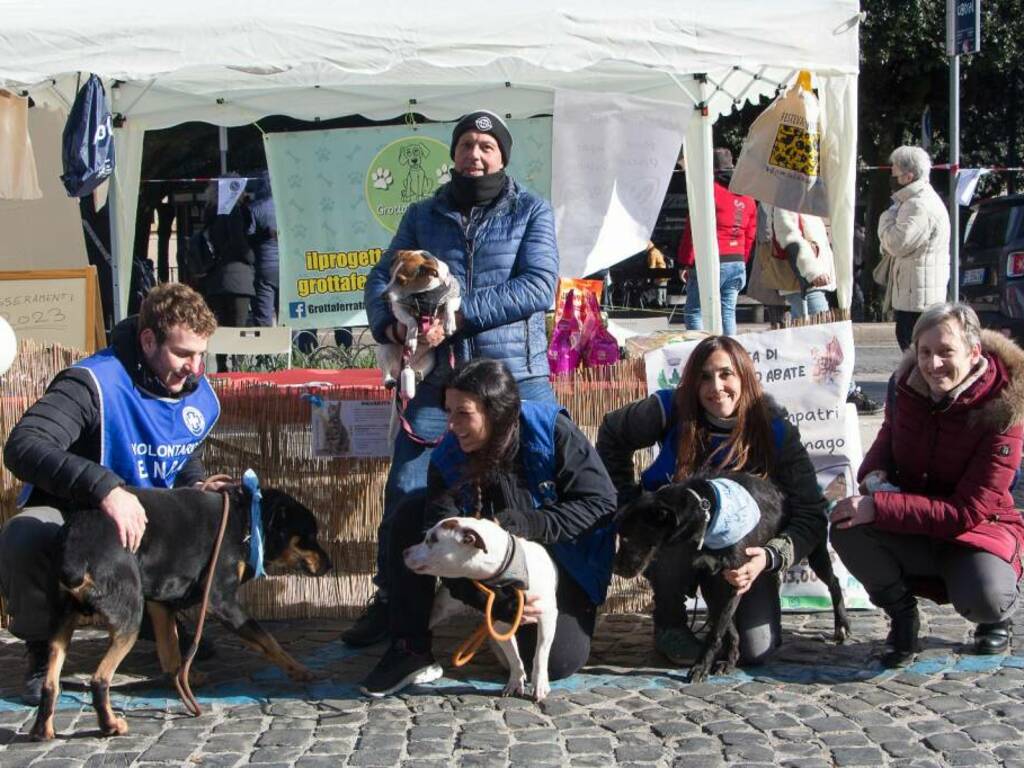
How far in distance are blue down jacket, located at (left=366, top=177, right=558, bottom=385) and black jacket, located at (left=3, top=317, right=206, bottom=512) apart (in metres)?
0.85

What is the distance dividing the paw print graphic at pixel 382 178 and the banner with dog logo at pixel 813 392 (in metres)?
3.38

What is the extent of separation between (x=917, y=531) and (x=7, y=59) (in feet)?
15.8

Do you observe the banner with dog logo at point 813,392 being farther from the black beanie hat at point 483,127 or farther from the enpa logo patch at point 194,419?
the enpa logo patch at point 194,419

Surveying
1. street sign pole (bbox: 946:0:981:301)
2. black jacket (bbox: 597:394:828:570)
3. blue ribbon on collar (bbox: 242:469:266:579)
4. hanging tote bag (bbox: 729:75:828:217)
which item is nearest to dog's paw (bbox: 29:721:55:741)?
blue ribbon on collar (bbox: 242:469:266:579)

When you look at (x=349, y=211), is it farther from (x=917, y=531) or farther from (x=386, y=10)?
(x=917, y=531)

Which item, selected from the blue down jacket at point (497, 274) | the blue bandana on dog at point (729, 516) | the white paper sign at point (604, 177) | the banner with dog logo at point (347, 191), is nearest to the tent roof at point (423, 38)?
the white paper sign at point (604, 177)

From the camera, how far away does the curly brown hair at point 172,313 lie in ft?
12.8

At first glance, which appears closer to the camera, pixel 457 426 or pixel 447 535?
pixel 447 535

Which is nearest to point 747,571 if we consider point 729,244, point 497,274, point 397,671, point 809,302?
point 397,671

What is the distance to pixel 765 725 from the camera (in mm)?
3764

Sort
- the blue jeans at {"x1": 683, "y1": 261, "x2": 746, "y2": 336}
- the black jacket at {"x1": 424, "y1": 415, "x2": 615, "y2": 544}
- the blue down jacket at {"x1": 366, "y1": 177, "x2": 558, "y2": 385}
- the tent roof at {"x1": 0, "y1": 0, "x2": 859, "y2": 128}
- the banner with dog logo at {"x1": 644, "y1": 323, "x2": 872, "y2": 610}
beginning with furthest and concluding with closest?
the blue jeans at {"x1": 683, "y1": 261, "x2": 746, "y2": 336}, the tent roof at {"x1": 0, "y1": 0, "x2": 859, "y2": 128}, the banner with dog logo at {"x1": 644, "y1": 323, "x2": 872, "y2": 610}, the blue down jacket at {"x1": 366, "y1": 177, "x2": 558, "y2": 385}, the black jacket at {"x1": 424, "y1": 415, "x2": 615, "y2": 544}

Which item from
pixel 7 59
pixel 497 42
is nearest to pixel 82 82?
pixel 7 59

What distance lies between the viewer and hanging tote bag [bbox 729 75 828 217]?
247 inches

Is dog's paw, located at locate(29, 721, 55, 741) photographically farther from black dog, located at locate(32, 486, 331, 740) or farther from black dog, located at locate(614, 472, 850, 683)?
black dog, located at locate(614, 472, 850, 683)
